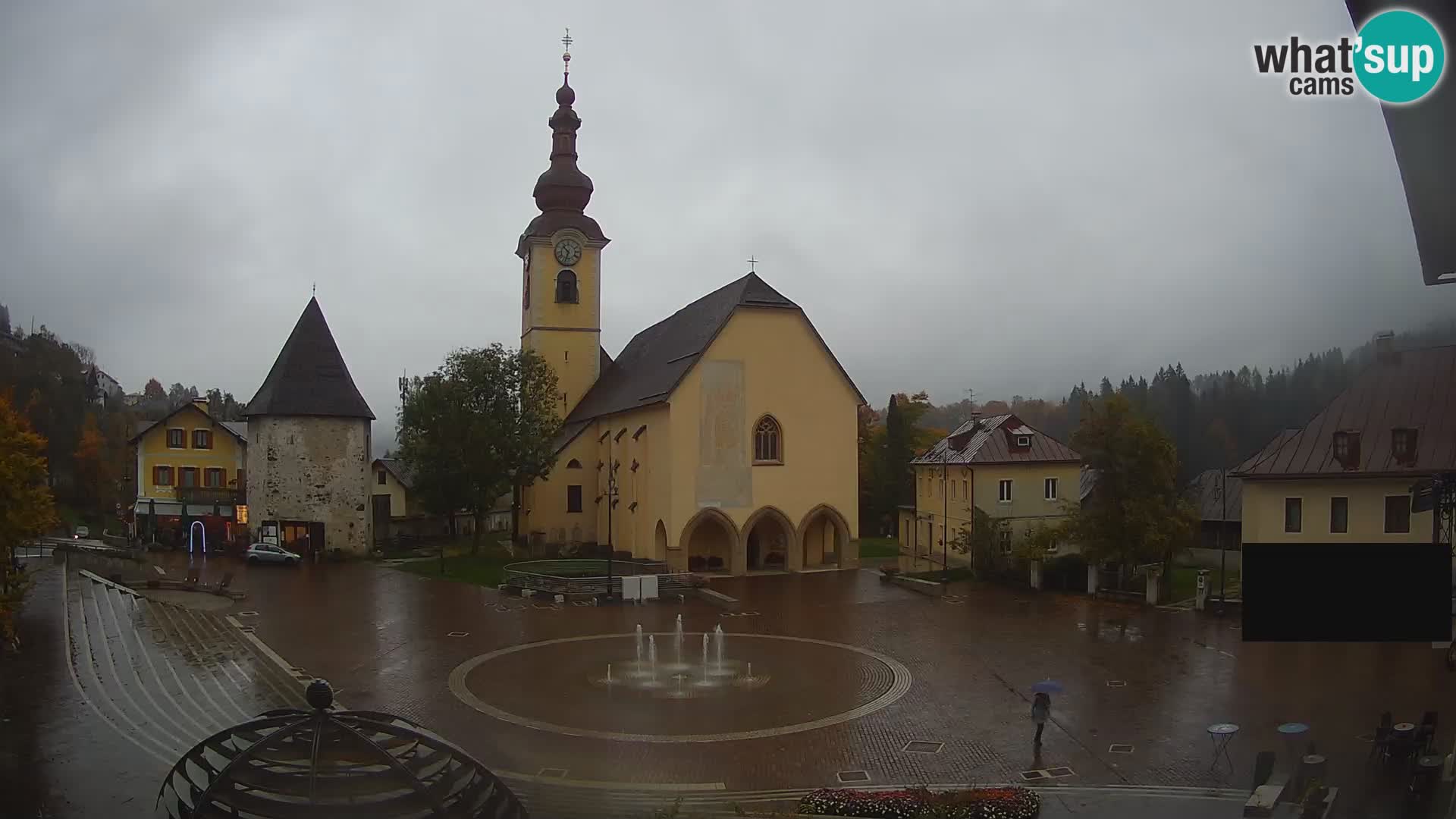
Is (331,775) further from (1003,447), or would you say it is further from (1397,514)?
(1003,447)

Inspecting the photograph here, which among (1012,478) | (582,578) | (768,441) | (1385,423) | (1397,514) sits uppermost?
(768,441)

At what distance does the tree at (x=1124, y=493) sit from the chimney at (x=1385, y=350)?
55.6 ft

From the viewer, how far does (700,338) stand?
35.6 metres

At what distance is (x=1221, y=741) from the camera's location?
503 inches

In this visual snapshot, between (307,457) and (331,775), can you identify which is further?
(307,457)

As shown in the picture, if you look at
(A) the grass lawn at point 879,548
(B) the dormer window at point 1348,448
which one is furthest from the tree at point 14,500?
(A) the grass lawn at point 879,548

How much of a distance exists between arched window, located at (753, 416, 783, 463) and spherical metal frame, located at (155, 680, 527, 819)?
2689 cm

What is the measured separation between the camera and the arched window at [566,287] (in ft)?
156

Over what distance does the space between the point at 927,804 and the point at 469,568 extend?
27902mm

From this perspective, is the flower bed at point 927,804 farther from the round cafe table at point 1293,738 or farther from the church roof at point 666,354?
the church roof at point 666,354

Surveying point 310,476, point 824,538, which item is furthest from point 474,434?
point 824,538

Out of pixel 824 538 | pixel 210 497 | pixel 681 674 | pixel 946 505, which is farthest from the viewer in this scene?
pixel 210 497

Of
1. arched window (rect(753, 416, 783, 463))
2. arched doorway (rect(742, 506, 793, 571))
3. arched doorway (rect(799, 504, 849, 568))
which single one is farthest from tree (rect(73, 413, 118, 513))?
arched doorway (rect(799, 504, 849, 568))

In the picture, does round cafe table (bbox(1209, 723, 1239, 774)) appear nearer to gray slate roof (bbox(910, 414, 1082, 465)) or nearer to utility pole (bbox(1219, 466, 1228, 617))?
utility pole (bbox(1219, 466, 1228, 617))
